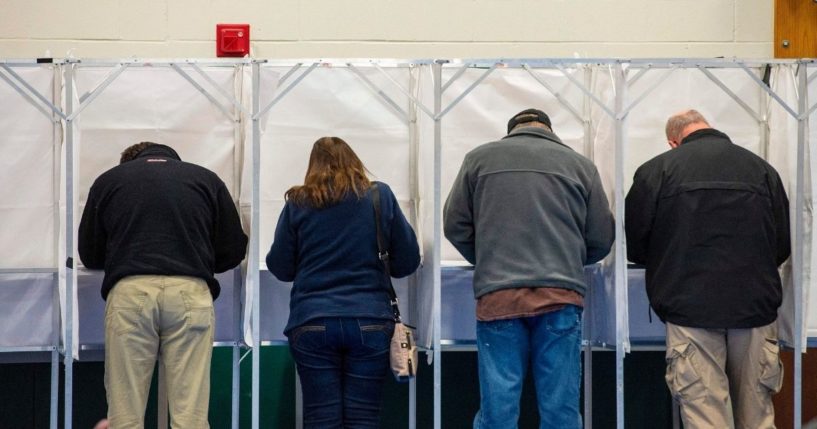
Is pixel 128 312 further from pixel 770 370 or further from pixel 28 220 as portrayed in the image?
pixel 770 370

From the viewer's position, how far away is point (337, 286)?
13.6 ft

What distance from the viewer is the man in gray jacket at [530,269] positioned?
4.04 meters

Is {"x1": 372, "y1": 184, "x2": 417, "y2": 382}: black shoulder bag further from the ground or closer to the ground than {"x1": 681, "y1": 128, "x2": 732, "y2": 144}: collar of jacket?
closer to the ground

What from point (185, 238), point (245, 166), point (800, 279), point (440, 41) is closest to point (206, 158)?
point (245, 166)

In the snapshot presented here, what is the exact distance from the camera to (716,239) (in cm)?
428

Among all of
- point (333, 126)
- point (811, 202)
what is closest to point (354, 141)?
point (333, 126)

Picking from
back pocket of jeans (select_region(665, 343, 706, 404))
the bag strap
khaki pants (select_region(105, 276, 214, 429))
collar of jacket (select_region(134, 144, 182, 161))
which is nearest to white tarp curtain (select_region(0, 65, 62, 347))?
collar of jacket (select_region(134, 144, 182, 161))

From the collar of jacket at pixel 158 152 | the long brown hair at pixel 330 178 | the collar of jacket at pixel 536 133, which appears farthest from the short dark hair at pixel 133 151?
the collar of jacket at pixel 536 133

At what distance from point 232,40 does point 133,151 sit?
1.51 meters

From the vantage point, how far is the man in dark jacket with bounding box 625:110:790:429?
4242 millimetres

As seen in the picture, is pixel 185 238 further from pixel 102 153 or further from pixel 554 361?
pixel 554 361

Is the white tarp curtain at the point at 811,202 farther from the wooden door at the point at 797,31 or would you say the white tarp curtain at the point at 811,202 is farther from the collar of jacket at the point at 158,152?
the collar of jacket at the point at 158,152

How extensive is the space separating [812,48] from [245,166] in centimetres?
333

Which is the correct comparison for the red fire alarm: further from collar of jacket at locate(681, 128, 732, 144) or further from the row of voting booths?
collar of jacket at locate(681, 128, 732, 144)
